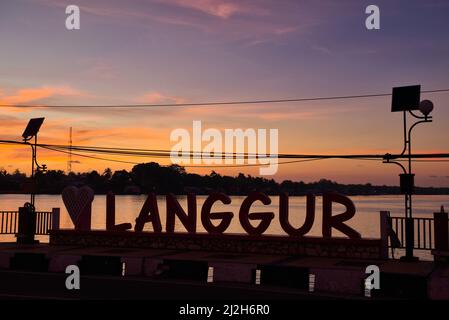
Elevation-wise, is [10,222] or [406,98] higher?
[406,98]

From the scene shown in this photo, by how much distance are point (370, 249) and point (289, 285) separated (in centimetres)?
441

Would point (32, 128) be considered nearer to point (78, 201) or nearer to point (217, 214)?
point (78, 201)

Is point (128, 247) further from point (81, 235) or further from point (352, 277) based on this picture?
point (352, 277)

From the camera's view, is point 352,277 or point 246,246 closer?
point 352,277

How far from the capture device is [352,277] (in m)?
16.5

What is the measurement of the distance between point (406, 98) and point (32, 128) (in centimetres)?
1783

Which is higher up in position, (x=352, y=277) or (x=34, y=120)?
(x=34, y=120)

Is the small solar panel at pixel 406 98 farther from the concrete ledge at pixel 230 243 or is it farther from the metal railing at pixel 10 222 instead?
the metal railing at pixel 10 222

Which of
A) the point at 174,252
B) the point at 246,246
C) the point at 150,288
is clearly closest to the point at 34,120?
the point at 174,252

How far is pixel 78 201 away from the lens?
25500 mm

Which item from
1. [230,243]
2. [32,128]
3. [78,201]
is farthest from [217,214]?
[32,128]

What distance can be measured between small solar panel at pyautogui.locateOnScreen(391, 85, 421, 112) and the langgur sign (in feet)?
12.6

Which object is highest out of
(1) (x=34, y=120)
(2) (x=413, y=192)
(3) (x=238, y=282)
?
(1) (x=34, y=120)
